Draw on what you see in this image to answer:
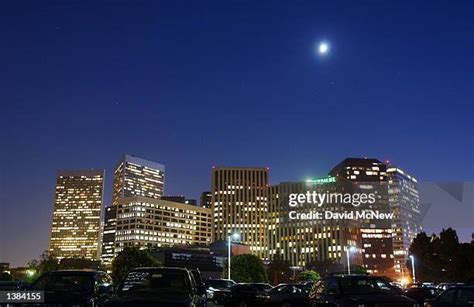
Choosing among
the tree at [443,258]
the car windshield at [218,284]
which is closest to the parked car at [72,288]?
the car windshield at [218,284]

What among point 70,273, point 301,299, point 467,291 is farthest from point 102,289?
point 301,299

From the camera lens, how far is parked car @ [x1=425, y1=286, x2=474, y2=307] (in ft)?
48.6

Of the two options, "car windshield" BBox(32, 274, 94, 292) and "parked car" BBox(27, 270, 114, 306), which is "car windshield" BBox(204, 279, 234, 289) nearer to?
"parked car" BBox(27, 270, 114, 306)

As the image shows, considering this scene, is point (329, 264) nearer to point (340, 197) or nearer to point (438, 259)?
point (340, 197)

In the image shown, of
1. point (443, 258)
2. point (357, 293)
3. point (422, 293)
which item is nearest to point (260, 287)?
point (422, 293)

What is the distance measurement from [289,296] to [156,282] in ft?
52.1

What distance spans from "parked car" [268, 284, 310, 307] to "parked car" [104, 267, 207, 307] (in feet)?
46.6

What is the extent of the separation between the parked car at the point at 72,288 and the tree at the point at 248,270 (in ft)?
189

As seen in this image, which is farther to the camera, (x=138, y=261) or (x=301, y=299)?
(x=138, y=261)

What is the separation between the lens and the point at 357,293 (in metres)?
14.7

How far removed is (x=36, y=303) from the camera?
43.1 ft

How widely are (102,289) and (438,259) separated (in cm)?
5745

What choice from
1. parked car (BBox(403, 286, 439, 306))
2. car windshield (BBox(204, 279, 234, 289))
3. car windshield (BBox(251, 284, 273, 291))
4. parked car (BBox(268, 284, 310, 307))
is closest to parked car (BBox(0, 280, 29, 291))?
car windshield (BBox(251, 284, 273, 291))

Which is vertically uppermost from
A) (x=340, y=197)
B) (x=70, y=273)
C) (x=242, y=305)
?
(x=340, y=197)
